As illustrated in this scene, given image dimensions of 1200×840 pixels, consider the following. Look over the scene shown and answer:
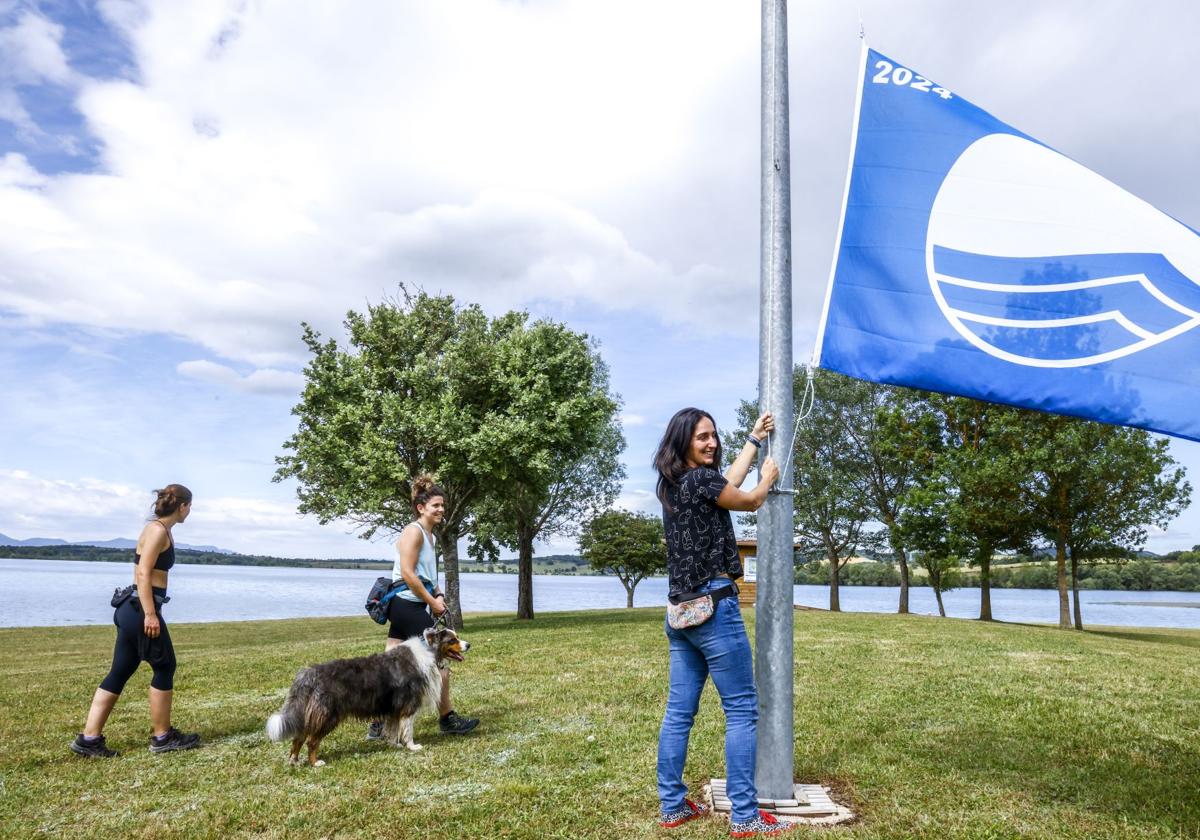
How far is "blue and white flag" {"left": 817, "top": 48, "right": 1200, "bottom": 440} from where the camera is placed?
4715 millimetres

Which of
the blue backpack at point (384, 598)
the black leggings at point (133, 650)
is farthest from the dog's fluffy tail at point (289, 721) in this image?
the black leggings at point (133, 650)

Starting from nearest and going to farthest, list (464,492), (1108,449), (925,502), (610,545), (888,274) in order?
(888,274) < (464,492) < (1108,449) < (925,502) < (610,545)

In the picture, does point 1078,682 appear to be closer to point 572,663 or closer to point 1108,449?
point 572,663

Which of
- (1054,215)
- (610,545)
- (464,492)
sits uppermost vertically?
(1054,215)

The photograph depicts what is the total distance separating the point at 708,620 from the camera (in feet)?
14.6

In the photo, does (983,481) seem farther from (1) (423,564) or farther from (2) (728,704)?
(2) (728,704)

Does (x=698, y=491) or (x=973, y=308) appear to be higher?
(x=973, y=308)

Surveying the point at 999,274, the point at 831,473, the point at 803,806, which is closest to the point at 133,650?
the point at 803,806

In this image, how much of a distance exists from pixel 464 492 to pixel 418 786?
18550mm

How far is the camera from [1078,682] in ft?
31.9

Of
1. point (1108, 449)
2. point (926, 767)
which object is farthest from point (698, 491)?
point (1108, 449)

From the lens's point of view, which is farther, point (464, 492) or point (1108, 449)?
point (1108, 449)

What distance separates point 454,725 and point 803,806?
12.4ft

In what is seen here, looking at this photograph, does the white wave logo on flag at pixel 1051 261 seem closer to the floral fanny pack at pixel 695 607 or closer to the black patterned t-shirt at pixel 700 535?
the black patterned t-shirt at pixel 700 535
